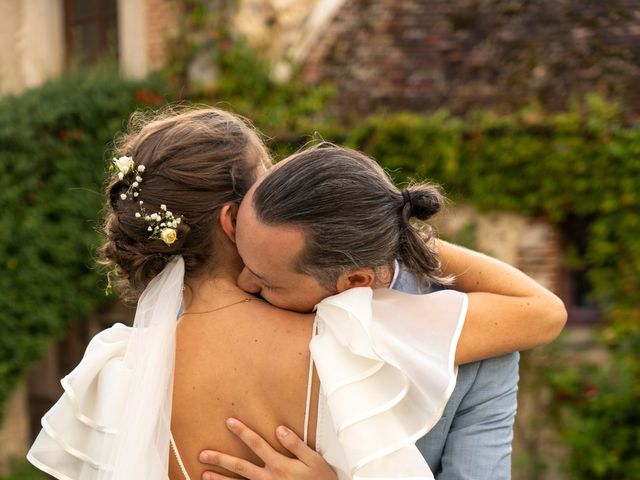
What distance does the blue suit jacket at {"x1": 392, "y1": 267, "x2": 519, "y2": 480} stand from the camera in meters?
2.09

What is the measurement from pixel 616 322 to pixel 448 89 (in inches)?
84.5

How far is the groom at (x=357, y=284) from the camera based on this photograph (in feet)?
6.33

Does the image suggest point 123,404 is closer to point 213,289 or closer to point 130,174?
point 213,289

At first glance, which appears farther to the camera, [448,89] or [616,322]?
[448,89]

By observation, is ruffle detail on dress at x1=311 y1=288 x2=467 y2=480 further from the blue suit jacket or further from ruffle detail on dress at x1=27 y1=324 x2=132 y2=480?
ruffle detail on dress at x1=27 y1=324 x2=132 y2=480

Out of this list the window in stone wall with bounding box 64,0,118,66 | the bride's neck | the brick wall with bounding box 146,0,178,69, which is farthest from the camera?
the window in stone wall with bounding box 64,0,118,66

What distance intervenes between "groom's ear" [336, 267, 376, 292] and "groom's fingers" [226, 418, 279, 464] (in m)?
0.36

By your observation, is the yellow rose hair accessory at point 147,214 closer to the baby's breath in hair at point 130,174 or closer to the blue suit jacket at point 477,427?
the baby's breath in hair at point 130,174

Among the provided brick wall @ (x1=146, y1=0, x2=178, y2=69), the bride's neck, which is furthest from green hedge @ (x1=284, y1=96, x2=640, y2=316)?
the bride's neck

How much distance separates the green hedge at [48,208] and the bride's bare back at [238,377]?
174 inches

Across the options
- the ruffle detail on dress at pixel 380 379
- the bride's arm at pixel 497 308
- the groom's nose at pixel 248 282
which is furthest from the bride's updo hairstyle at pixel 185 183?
the bride's arm at pixel 497 308

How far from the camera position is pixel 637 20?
279 inches

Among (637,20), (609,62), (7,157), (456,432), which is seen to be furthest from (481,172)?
(456,432)

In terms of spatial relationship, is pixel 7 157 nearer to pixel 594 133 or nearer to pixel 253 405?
pixel 594 133
